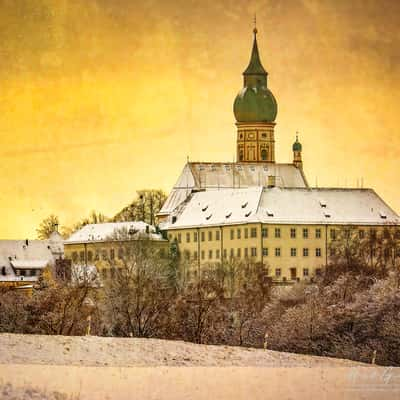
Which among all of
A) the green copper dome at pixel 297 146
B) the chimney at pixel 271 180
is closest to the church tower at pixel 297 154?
the green copper dome at pixel 297 146

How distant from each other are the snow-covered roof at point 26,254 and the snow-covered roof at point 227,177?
32.3 feet

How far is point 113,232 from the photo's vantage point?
535 feet

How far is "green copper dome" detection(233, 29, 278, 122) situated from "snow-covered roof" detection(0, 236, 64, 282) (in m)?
29.6

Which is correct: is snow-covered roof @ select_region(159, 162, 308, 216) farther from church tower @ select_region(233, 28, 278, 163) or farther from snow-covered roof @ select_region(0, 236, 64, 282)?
snow-covered roof @ select_region(0, 236, 64, 282)

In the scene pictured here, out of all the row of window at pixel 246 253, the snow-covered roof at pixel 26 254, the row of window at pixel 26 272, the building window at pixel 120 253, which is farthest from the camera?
the snow-covered roof at pixel 26 254

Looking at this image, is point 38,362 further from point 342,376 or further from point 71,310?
point 71,310

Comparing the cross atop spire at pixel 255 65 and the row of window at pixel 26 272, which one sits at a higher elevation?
the cross atop spire at pixel 255 65

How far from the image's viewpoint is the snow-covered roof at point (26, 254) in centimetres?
16738

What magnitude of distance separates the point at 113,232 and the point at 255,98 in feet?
113

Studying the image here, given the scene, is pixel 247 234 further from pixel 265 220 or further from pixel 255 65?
pixel 255 65

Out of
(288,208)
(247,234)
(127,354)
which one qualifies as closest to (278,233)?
(247,234)

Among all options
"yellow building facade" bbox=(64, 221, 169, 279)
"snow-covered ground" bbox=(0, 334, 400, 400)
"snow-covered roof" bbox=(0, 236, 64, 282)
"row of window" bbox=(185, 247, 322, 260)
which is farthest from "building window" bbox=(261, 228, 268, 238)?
"snow-covered ground" bbox=(0, 334, 400, 400)

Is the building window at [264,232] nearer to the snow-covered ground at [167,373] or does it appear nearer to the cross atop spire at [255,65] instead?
the cross atop spire at [255,65]

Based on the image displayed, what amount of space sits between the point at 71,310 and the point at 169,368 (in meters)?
32.7
